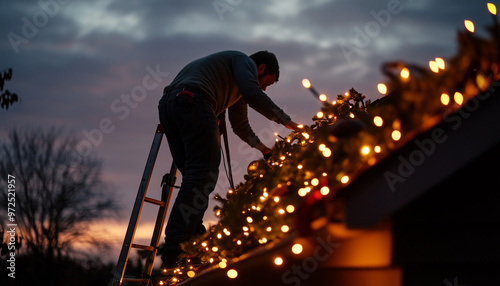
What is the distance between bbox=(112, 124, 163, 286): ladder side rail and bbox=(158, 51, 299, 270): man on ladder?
1.90 ft

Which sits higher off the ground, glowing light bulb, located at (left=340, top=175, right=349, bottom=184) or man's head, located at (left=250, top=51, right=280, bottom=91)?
man's head, located at (left=250, top=51, right=280, bottom=91)

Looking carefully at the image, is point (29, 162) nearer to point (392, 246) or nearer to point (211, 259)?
point (211, 259)

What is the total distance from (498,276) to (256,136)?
9.91 ft

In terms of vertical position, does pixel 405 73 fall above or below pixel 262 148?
below

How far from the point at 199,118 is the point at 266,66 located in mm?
980

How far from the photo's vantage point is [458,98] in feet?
4.63

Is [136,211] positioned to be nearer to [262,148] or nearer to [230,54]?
[262,148]

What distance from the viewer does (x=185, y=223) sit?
134 inches

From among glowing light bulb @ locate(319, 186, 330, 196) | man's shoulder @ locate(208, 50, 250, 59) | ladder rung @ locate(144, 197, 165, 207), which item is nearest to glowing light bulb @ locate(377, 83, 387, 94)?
glowing light bulb @ locate(319, 186, 330, 196)

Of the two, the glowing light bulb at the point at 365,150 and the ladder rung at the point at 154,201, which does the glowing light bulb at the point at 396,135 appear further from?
the ladder rung at the point at 154,201

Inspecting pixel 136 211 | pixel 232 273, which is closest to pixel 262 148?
pixel 136 211

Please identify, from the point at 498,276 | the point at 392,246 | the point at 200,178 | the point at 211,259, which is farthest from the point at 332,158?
the point at 200,178

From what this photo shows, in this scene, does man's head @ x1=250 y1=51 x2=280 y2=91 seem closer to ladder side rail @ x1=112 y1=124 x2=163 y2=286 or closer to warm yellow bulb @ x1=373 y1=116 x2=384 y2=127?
ladder side rail @ x1=112 y1=124 x2=163 y2=286

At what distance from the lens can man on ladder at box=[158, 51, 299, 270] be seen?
11.2ft
